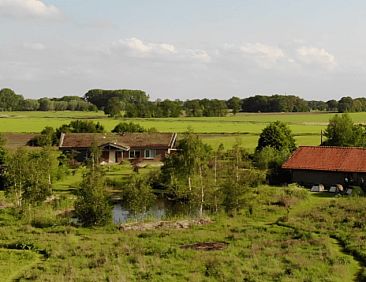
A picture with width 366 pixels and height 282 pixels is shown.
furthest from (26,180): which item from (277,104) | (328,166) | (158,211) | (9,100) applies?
(9,100)

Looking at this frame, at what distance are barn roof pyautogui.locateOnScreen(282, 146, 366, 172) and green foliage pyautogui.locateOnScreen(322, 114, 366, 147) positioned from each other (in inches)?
446

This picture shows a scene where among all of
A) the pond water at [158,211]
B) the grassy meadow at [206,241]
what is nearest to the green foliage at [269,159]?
the grassy meadow at [206,241]

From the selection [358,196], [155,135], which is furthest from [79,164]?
[358,196]

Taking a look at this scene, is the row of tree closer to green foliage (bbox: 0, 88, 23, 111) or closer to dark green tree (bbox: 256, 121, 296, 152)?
green foliage (bbox: 0, 88, 23, 111)

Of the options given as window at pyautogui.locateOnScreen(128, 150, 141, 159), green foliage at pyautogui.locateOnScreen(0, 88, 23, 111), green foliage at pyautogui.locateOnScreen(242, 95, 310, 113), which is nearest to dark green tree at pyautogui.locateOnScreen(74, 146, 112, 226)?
window at pyautogui.locateOnScreen(128, 150, 141, 159)

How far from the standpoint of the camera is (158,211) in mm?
36719

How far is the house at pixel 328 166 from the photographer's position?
1641 inches

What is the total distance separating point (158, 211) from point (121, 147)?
2570 cm

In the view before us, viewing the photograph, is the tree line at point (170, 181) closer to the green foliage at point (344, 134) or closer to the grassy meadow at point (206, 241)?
the grassy meadow at point (206, 241)

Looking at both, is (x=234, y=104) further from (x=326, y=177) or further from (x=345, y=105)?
(x=326, y=177)

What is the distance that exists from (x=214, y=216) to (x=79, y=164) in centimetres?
2921

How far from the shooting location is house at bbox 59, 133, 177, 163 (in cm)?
6153

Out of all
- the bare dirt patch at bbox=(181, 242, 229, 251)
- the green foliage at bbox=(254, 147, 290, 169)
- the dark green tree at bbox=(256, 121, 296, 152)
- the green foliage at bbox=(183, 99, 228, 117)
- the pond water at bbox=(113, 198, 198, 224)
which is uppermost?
the green foliage at bbox=(183, 99, 228, 117)

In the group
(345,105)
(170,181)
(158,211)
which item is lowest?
(158,211)
